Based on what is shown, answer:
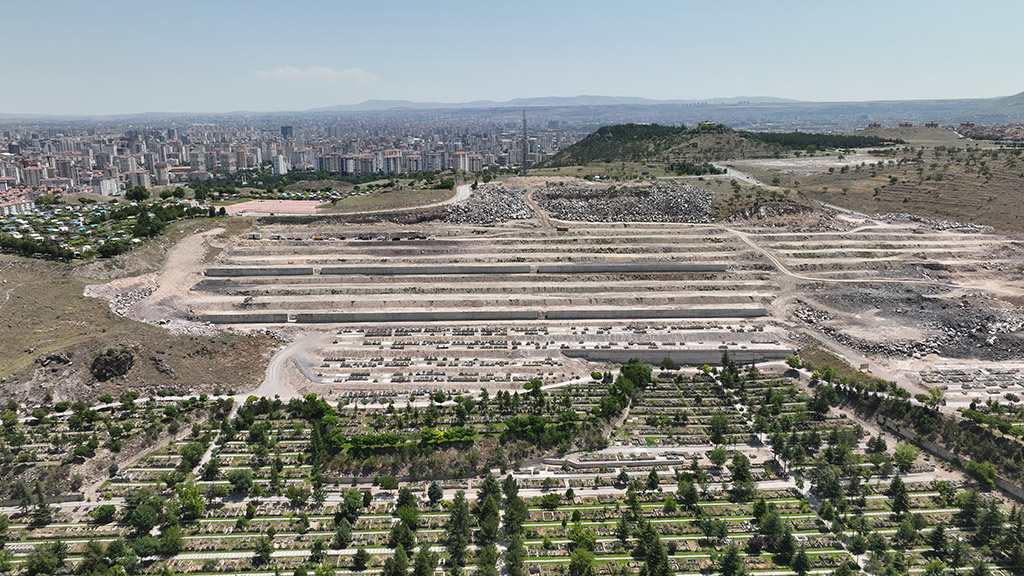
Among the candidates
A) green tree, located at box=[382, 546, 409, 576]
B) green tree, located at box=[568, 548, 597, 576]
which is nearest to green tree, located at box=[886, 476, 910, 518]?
green tree, located at box=[568, 548, 597, 576]

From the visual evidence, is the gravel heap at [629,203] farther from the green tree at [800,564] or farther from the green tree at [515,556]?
the green tree at [515,556]

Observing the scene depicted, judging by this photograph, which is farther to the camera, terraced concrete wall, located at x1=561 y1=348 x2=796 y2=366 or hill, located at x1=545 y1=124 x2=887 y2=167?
hill, located at x1=545 y1=124 x2=887 y2=167

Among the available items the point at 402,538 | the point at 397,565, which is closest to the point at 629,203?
the point at 402,538

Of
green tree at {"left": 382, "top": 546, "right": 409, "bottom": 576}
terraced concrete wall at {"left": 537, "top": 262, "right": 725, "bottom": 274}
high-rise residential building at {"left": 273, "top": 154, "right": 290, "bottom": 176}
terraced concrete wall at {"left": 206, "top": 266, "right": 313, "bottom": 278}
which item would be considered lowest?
green tree at {"left": 382, "top": 546, "right": 409, "bottom": 576}

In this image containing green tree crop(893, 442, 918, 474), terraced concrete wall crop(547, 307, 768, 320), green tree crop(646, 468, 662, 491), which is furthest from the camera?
terraced concrete wall crop(547, 307, 768, 320)

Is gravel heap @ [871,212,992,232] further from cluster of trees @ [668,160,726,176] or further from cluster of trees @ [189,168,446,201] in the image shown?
cluster of trees @ [189,168,446,201]

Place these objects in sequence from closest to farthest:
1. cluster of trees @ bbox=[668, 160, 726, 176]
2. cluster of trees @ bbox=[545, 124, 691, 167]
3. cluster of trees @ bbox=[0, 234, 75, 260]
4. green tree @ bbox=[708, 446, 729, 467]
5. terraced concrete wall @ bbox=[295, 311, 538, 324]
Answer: green tree @ bbox=[708, 446, 729, 467]
terraced concrete wall @ bbox=[295, 311, 538, 324]
cluster of trees @ bbox=[0, 234, 75, 260]
cluster of trees @ bbox=[668, 160, 726, 176]
cluster of trees @ bbox=[545, 124, 691, 167]
